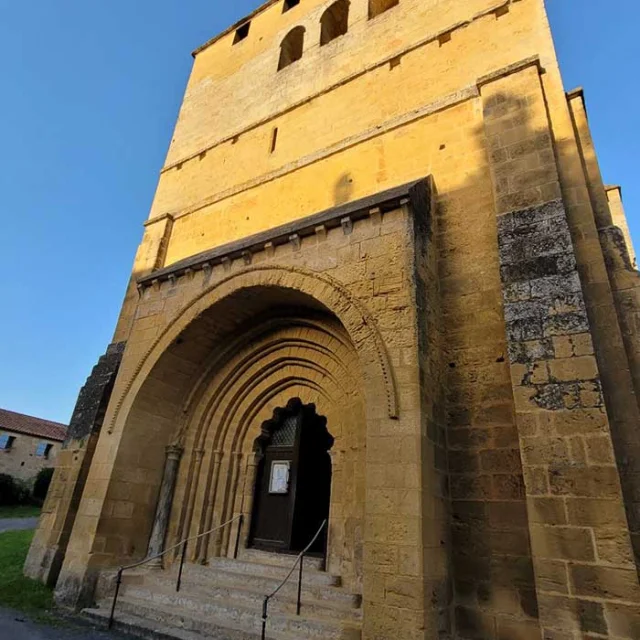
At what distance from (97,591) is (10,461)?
74.8 feet

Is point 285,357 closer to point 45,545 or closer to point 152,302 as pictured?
point 152,302

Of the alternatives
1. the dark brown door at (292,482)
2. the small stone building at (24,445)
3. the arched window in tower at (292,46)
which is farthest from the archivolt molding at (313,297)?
the small stone building at (24,445)

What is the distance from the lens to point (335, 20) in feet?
33.8

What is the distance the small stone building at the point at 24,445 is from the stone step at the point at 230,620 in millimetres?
20172

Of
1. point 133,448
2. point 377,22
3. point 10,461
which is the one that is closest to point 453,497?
point 133,448

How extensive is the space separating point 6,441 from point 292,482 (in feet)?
78.5

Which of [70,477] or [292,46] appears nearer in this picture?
[70,477]

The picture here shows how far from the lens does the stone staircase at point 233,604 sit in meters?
4.14

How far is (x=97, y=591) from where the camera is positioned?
539 cm

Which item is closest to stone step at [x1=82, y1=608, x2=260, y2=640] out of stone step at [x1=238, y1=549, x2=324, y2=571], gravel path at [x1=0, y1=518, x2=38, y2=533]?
stone step at [x1=238, y1=549, x2=324, y2=571]

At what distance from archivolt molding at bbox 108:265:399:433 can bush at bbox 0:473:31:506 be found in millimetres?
20184

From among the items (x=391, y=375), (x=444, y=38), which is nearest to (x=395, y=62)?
(x=444, y=38)

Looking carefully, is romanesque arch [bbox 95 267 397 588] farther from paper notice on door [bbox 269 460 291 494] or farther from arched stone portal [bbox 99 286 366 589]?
paper notice on door [bbox 269 460 291 494]

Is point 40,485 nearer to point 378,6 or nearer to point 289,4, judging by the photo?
point 289,4
